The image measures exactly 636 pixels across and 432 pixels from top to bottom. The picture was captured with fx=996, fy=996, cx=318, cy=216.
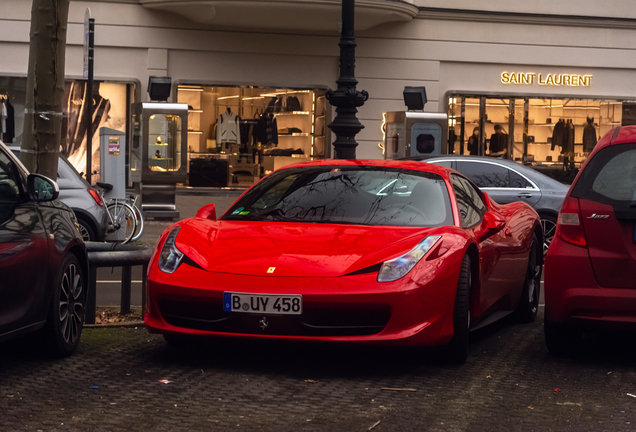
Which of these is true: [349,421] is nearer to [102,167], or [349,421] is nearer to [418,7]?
[102,167]

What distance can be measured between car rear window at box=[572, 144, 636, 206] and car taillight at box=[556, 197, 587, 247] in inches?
2.9

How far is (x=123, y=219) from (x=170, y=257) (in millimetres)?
8445

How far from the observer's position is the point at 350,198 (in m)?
6.51

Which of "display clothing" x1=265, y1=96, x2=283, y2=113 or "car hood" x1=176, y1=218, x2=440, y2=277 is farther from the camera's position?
"display clothing" x1=265, y1=96, x2=283, y2=113

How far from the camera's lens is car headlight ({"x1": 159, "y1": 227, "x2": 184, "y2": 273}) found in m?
5.77

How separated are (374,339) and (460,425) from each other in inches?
39.5

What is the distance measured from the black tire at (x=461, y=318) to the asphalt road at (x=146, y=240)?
3127 millimetres

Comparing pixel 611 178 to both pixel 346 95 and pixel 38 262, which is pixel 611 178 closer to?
pixel 38 262

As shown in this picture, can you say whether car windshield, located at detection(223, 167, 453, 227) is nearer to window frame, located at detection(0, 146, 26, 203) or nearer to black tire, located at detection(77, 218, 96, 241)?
window frame, located at detection(0, 146, 26, 203)

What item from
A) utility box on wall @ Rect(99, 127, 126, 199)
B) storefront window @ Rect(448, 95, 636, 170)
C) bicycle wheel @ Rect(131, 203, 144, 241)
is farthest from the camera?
storefront window @ Rect(448, 95, 636, 170)

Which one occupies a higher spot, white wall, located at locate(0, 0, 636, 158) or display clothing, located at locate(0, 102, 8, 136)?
white wall, located at locate(0, 0, 636, 158)

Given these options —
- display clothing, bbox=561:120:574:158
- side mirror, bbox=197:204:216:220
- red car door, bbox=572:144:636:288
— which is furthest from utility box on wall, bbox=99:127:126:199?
display clothing, bbox=561:120:574:158

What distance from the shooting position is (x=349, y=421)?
15.0ft

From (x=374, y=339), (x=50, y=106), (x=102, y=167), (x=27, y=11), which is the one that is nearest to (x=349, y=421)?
(x=374, y=339)
